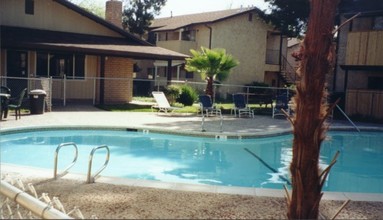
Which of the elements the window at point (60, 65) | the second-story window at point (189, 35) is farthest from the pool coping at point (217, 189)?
the second-story window at point (189, 35)

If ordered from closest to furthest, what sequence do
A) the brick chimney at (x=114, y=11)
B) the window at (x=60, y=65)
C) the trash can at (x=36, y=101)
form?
the trash can at (x=36, y=101) → the window at (x=60, y=65) → the brick chimney at (x=114, y=11)

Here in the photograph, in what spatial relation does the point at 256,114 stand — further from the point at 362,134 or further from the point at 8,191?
the point at 8,191

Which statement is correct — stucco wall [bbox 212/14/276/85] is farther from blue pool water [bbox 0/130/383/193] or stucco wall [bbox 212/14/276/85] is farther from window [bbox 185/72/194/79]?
blue pool water [bbox 0/130/383/193]

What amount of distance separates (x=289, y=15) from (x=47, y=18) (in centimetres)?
1624

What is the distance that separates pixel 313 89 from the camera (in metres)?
3.65

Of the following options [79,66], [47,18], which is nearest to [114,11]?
[47,18]

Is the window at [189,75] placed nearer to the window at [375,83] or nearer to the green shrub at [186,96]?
the green shrub at [186,96]

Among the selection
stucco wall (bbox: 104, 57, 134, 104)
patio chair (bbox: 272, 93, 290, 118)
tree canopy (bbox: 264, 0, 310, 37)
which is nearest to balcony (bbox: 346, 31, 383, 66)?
patio chair (bbox: 272, 93, 290, 118)

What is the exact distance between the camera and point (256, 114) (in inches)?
781

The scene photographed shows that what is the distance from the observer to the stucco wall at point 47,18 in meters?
19.2

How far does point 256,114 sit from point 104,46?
8.14 metres

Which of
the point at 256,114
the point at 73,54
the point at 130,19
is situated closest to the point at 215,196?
the point at 256,114

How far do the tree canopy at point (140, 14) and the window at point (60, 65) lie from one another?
18750 mm

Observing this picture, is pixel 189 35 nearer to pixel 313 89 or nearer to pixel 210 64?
pixel 210 64
